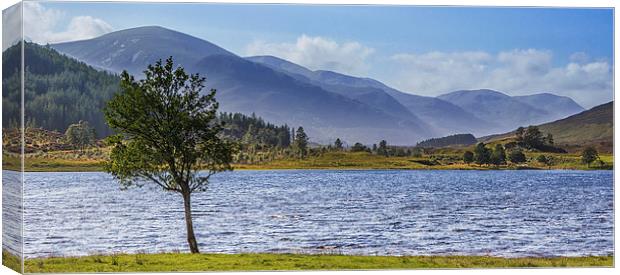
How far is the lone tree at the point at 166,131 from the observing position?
2808 cm

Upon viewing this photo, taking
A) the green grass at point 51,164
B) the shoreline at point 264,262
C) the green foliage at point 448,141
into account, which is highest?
the green foliage at point 448,141

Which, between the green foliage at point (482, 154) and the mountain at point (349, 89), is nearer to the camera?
the mountain at point (349, 89)

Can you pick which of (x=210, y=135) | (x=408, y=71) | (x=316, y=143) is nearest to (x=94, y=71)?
(x=210, y=135)

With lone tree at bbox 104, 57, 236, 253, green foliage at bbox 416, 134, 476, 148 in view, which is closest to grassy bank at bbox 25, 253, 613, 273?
lone tree at bbox 104, 57, 236, 253

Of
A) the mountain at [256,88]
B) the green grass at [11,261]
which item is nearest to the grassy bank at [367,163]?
the mountain at [256,88]

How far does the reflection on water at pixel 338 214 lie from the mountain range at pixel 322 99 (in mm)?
1366

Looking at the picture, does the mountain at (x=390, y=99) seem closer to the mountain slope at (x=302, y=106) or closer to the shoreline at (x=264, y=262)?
the mountain slope at (x=302, y=106)

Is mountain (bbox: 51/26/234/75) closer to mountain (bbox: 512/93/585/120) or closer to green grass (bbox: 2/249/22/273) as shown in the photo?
green grass (bbox: 2/249/22/273)

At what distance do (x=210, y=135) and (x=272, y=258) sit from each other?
3100mm

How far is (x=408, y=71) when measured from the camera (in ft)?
101

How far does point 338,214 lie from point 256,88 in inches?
158

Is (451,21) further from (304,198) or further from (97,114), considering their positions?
(97,114)

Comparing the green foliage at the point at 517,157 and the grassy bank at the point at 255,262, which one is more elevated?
the green foliage at the point at 517,157

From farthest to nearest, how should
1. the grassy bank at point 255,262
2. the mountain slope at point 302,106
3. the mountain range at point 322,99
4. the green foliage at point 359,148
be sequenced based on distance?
the green foliage at point 359,148, the mountain slope at point 302,106, the mountain range at point 322,99, the grassy bank at point 255,262
